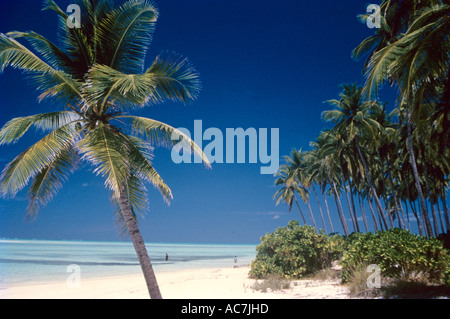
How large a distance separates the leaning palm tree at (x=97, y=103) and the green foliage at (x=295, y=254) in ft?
28.1

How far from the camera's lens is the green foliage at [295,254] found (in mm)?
14477

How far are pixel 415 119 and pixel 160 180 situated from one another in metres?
7.37

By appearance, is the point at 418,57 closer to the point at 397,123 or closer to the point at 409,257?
the point at 409,257

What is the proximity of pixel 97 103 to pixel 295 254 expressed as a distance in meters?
11.7

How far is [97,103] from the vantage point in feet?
24.8

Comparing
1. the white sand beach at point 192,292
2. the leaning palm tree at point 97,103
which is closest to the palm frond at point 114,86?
the leaning palm tree at point 97,103

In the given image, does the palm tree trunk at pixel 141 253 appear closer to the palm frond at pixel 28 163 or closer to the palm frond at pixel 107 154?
the palm frond at pixel 107 154

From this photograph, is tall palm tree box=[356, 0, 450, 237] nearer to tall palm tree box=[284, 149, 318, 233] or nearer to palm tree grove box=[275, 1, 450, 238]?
palm tree grove box=[275, 1, 450, 238]

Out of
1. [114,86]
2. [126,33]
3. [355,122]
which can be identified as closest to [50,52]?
[126,33]

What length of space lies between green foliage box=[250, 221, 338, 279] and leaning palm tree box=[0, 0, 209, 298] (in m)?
8.56

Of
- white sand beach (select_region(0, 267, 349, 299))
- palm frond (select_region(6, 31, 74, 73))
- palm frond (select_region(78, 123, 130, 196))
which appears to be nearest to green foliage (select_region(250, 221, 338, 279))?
white sand beach (select_region(0, 267, 349, 299))

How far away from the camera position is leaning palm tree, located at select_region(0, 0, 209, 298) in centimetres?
680
